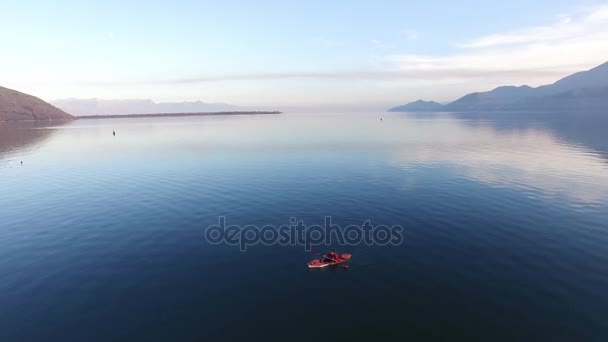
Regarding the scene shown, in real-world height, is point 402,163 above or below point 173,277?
above

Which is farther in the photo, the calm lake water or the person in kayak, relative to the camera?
the person in kayak

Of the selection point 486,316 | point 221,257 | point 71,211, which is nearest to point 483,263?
point 486,316

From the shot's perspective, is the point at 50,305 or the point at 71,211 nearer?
the point at 50,305

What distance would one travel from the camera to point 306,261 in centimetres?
3606

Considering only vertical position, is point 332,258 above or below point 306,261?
above

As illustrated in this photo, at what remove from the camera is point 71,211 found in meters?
53.3

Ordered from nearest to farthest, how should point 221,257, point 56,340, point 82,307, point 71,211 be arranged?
point 56,340
point 82,307
point 221,257
point 71,211

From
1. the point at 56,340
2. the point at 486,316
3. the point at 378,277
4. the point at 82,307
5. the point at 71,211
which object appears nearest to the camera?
the point at 56,340

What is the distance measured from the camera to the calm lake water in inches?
1004

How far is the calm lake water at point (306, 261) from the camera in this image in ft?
83.7

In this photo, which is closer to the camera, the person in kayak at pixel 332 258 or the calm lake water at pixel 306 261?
the calm lake water at pixel 306 261

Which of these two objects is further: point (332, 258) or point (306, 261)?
point (306, 261)

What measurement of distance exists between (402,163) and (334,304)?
233ft

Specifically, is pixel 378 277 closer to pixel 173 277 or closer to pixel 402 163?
pixel 173 277
